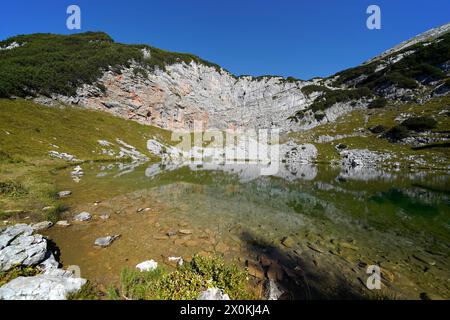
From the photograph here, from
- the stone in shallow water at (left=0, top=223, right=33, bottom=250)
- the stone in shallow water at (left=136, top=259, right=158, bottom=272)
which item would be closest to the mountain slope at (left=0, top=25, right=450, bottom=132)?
the stone in shallow water at (left=0, top=223, right=33, bottom=250)

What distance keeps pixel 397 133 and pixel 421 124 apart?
707cm

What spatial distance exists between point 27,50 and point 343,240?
132496mm

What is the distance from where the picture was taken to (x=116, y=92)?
91.1 meters

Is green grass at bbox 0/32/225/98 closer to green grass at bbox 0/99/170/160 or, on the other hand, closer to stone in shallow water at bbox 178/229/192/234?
green grass at bbox 0/99/170/160

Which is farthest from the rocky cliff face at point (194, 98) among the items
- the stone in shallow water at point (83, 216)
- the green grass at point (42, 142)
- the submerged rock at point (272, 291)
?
the submerged rock at point (272, 291)

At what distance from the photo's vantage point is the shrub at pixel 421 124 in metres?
72.2

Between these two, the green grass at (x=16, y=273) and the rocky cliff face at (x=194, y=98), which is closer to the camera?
the green grass at (x=16, y=273)

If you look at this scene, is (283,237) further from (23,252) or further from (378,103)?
(378,103)

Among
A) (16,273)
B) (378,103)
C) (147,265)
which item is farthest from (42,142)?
(378,103)

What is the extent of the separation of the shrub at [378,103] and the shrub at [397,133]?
3249 cm

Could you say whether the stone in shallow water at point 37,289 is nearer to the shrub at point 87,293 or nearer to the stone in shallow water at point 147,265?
the shrub at point 87,293
